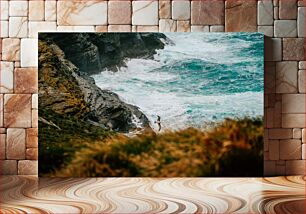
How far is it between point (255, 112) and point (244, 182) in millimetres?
499

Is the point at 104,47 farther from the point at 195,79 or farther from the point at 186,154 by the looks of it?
the point at 186,154

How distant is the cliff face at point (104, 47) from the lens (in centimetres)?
359

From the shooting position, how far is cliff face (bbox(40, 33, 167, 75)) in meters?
3.59

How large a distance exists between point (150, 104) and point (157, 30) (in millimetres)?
524

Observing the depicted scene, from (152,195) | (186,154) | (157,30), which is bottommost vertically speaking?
(152,195)

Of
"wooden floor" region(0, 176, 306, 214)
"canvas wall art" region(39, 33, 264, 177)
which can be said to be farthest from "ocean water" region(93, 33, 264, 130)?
"wooden floor" region(0, 176, 306, 214)

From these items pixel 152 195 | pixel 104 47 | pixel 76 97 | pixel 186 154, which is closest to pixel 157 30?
pixel 104 47

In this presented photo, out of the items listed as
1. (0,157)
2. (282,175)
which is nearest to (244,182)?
(282,175)

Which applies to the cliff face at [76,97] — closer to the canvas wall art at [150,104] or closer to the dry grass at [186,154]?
the canvas wall art at [150,104]

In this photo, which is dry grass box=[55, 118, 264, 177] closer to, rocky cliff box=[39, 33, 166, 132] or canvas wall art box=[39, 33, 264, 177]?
canvas wall art box=[39, 33, 264, 177]

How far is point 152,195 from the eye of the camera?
294 cm

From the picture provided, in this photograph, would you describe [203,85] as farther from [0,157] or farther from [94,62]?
[0,157]

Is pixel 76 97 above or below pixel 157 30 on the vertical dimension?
below

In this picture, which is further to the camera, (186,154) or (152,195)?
(186,154)
